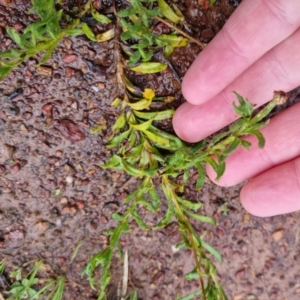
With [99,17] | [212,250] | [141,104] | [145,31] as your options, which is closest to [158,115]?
[141,104]

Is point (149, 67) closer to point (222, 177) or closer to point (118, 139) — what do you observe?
point (118, 139)

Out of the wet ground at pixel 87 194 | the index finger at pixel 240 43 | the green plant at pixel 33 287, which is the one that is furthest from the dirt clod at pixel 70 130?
the green plant at pixel 33 287

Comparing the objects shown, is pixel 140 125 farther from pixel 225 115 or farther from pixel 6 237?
pixel 6 237

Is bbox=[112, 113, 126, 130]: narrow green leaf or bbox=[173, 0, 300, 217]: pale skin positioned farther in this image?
bbox=[112, 113, 126, 130]: narrow green leaf

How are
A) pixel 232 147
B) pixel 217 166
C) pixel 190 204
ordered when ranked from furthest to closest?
pixel 190 204
pixel 217 166
pixel 232 147

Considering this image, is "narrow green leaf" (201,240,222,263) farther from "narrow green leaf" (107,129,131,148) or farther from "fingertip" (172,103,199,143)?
"narrow green leaf" (107,129,131,148)

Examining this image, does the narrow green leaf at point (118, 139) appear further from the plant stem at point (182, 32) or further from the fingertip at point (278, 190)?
the fingertip at point (278, 190)

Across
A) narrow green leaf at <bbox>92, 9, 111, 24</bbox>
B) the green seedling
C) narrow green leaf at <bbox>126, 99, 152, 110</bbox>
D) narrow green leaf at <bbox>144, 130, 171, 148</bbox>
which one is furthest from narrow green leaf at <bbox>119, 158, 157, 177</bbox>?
narrow green leaf at <bbox>92, 9, 111, 24</bbox>

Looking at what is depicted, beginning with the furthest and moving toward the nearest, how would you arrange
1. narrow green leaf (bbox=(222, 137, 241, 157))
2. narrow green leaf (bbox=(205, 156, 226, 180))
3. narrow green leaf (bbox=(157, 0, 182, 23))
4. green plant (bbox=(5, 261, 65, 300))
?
green plant (bbox=(5, 261, 65, 300)) < narrow green leaf (bbox=(157, 0, 182, 23)) < narrow green leaf (bbox=(205, 156, 226, 180)) < narrow green leaf (bbox=(222, 137, 241, 157))
